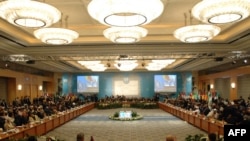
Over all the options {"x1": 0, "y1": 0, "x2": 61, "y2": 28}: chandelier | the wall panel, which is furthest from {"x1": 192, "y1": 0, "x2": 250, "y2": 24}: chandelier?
the wall panel

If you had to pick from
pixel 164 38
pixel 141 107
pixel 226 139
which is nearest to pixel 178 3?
pixel 164 38

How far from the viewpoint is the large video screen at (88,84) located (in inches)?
1148

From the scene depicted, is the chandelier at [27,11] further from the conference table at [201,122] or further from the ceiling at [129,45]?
the conference table at [201,122]

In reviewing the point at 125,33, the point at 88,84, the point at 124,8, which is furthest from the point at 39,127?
the point at 88,84

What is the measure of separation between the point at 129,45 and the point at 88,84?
17.6 metres

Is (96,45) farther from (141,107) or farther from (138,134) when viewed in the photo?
(141,107)

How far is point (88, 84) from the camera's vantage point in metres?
29.4

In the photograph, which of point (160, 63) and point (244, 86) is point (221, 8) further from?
point (244, 86)

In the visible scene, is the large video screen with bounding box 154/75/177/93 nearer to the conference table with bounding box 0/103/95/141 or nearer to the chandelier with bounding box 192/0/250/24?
the conference table with bounding box 0/103/95/141

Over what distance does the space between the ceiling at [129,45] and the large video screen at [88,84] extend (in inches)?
522

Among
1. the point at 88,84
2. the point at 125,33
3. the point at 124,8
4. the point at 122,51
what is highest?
the point at 122,51

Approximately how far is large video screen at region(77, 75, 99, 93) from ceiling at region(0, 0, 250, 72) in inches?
522

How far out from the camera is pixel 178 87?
2911 cm

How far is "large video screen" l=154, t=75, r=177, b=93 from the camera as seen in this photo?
94.1ft
